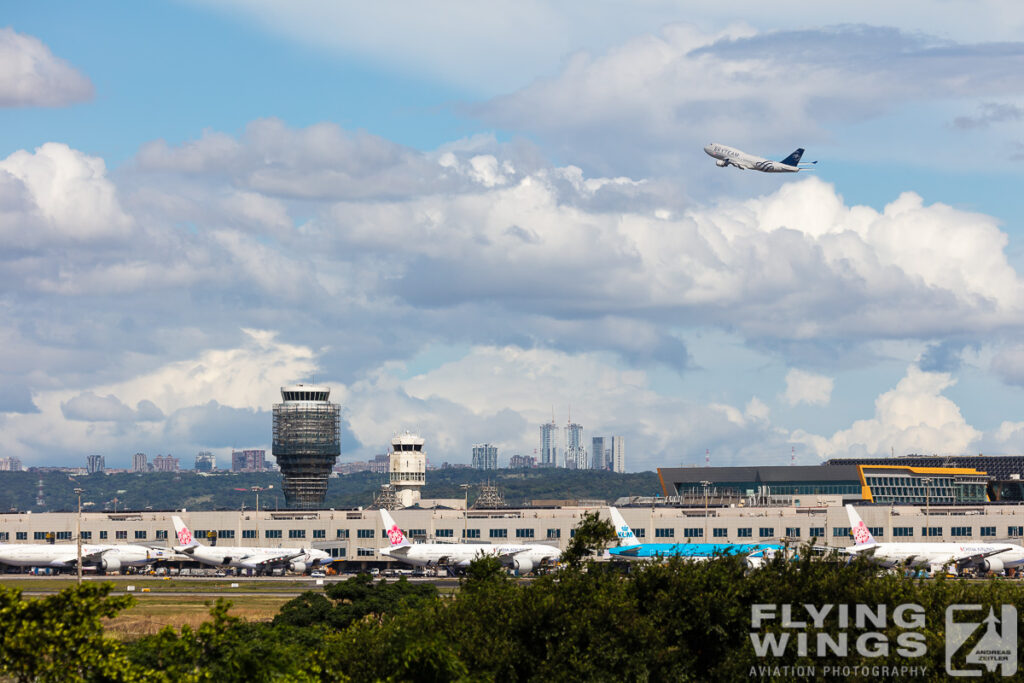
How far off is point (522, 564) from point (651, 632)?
136785mm

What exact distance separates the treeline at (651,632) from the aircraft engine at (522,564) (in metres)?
126

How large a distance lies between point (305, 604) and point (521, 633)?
125ft

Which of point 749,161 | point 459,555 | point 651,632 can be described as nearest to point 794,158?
point 749,161

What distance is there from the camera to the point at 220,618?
4100cm

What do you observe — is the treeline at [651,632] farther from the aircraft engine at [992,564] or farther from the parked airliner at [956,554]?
the aircraft engine at [992,564]

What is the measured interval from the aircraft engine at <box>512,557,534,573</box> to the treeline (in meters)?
126

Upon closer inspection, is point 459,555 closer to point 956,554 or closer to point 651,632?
point 956,554

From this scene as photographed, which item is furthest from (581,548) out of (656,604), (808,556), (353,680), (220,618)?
(220,618)

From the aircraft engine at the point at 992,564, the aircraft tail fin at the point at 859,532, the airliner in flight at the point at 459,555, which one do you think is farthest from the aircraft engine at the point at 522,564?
the aircraft engine at the point at 992,564

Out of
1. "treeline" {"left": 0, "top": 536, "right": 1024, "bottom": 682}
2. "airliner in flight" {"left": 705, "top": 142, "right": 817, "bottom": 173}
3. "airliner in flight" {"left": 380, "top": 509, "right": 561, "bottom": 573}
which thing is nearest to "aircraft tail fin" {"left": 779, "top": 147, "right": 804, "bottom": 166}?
"airliner in flight" {"left": 705, "top": 142, "right": 817, "bottom": 173}

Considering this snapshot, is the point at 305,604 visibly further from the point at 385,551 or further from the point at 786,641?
the point at 385,551

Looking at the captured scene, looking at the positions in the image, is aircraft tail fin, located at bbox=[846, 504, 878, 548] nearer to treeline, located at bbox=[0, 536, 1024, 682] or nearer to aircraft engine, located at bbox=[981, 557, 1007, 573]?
aircraft engine, located at bbox=[981, 557, 1007, 573]

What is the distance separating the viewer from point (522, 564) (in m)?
192

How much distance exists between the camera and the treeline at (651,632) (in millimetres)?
50562
